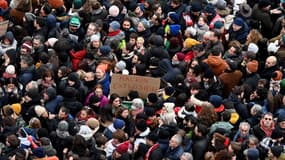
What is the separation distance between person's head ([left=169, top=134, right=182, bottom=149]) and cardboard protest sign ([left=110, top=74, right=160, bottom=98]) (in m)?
2.25

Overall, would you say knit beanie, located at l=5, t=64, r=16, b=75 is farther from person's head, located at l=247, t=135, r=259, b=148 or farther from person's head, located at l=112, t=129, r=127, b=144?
person's head, located at l=247, t=135, r=259, b=148

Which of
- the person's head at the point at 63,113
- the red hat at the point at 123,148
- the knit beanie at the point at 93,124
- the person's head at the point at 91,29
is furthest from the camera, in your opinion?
the person's head at the point at 91,29

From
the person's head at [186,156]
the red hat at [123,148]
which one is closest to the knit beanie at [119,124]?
the red hat at [123,148]

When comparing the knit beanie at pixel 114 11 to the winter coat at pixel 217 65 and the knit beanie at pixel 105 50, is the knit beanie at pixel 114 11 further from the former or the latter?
the winter coat at pixel 217 65

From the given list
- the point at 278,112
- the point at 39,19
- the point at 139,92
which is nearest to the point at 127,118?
the point at 139,92

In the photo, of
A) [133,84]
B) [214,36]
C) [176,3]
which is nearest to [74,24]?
[176,3]

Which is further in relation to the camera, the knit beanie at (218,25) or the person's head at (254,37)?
the knit beanie at (218,25)

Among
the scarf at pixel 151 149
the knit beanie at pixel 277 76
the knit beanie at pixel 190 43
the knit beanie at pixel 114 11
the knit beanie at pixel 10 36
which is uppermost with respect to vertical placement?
the knit beanie at pixel 114 11

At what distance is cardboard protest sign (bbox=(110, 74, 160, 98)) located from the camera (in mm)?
19469

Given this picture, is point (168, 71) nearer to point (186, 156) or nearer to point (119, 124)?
point (119, 124)

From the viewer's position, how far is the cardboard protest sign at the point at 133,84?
19.5 m

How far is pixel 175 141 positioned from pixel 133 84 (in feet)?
8.42

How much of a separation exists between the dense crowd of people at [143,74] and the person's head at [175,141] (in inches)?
0.6

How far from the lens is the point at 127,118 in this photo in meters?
18.4
